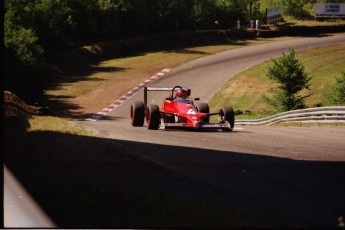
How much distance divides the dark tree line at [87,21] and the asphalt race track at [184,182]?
12142 millimetres

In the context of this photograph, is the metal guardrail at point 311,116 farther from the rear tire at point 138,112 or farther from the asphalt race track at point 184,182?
the asphalt race track at point 184,182

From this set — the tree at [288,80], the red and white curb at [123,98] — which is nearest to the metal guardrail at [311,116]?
the tree at [288,80]

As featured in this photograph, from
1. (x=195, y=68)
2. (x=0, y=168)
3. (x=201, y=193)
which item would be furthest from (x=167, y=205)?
(x=195, y=68)

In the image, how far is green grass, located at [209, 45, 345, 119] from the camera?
3508cm

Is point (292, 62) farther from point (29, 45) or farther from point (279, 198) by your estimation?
point (279, 198)

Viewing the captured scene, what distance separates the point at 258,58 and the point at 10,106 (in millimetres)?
36314

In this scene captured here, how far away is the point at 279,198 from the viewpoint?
660cm

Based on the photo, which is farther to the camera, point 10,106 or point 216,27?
point 216,27

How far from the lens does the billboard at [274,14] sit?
61397mm

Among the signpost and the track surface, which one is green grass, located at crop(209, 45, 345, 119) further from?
the track surface

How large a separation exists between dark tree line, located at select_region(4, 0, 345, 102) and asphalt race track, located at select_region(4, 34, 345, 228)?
12.1 m

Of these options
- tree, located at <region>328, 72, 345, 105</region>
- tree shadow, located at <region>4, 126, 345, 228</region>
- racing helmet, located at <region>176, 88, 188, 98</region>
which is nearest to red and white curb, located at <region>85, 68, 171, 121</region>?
racing helmet, located at <region>176, 88, 188, 98</region>

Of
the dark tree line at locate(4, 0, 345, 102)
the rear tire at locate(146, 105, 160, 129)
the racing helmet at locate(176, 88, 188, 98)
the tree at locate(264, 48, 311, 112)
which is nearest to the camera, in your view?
the rear tire at locate(146, 105, 160, 129)

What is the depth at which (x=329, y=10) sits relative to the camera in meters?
63.1
